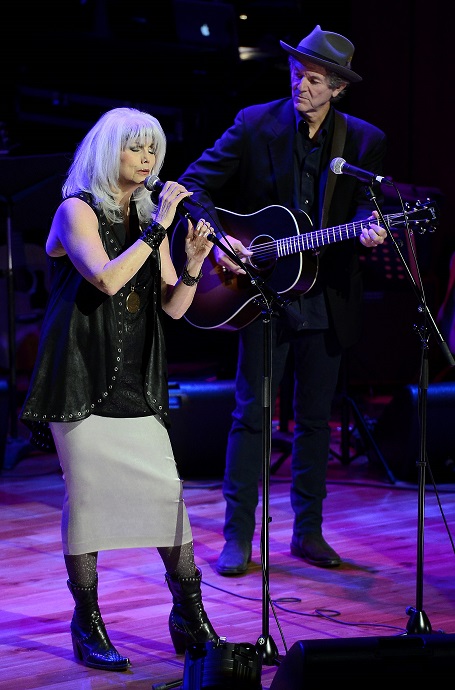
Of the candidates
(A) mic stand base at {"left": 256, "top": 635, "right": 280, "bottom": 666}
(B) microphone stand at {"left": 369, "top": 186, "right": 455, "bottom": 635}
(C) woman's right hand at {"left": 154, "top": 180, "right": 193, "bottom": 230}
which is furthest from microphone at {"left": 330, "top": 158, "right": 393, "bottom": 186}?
(A) mic stand base at {"left": 256, "top": 635, "right": 280, "bottom": 666}

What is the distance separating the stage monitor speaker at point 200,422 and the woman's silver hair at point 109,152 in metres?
2.50

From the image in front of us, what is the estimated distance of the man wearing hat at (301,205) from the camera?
4.07 meters

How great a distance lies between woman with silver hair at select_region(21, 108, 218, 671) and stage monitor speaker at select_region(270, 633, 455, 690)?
102 cm

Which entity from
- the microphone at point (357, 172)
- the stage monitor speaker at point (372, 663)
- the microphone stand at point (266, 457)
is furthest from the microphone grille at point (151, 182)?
the stage monitor speaker at point (372, 663)

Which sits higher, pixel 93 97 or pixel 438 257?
pixel 93 97

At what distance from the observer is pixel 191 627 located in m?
3.27

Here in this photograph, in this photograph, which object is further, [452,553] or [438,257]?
[438,257]

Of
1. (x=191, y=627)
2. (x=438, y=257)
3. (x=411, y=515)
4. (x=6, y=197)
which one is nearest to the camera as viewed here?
(x=191, y=627)

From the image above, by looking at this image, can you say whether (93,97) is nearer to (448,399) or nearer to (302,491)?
(448,399)

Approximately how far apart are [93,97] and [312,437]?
4805mm

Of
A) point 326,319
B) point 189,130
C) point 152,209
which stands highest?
point 189,130

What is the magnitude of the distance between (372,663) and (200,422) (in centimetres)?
344

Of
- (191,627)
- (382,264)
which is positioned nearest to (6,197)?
(382,264)

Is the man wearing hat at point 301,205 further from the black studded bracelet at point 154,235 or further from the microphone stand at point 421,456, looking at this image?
the black studded bracelet at point 154,235
